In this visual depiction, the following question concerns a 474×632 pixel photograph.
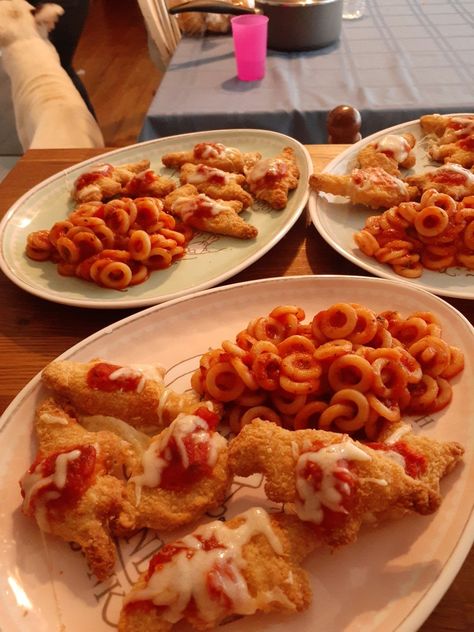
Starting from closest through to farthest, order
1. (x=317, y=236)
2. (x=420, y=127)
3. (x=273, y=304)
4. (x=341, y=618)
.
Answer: (x=341, y=618)
(x=273, y=304)
(x=317, y=236)
(x=420, y=127)

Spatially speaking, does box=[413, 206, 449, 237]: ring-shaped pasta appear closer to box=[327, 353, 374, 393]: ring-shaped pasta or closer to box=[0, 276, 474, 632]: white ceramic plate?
box=[0, 276, 474, 632]: white ceramic plate

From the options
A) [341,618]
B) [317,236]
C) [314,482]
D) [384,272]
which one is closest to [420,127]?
[317,236]

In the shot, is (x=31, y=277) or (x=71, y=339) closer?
(x=71, y=339)

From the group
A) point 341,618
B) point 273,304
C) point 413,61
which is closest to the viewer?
point 341,618

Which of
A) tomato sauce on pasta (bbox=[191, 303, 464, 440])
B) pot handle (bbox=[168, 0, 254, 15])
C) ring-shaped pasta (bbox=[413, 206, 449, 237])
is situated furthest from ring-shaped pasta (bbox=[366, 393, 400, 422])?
pot handle (bbox=[168, 0, 254, 15])

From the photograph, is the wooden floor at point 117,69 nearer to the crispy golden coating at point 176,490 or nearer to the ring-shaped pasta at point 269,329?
the ring-shaped pasta at point 269,329

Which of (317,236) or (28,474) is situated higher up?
(28,474)

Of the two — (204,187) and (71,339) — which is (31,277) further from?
(204,187)
